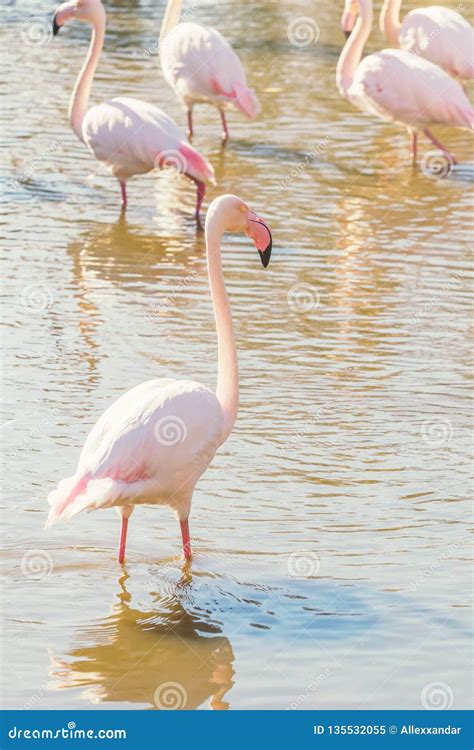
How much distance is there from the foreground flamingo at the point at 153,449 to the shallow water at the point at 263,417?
428 mm

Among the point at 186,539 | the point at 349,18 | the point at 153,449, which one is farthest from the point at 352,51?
the point at 153,449

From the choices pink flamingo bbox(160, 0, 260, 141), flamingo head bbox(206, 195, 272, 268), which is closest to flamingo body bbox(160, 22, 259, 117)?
pink flamingo bbox(160, 0, 260, 141)

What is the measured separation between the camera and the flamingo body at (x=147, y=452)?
5656 millimetres

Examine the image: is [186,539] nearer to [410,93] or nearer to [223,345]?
[223,345]

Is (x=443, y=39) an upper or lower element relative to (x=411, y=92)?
upper

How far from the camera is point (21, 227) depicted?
36.7 ft

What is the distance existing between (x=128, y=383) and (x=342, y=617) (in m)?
2.85

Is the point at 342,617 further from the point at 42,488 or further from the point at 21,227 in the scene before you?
A: the point at 21,227

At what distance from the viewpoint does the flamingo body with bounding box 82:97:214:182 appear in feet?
35.6

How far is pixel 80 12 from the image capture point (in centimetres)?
1242

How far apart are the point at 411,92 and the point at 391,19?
220cm

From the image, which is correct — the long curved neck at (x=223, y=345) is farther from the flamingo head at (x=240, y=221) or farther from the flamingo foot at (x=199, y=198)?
the flamingo foot at (x=199, y=198)

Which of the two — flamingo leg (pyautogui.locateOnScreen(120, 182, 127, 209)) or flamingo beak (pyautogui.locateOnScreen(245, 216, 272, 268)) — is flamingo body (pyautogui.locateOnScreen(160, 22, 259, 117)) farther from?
flamingo beak (pyautogui.locateOnScreen(245, 216, 272, 268))

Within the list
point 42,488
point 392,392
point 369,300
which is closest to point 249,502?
point 42,488
